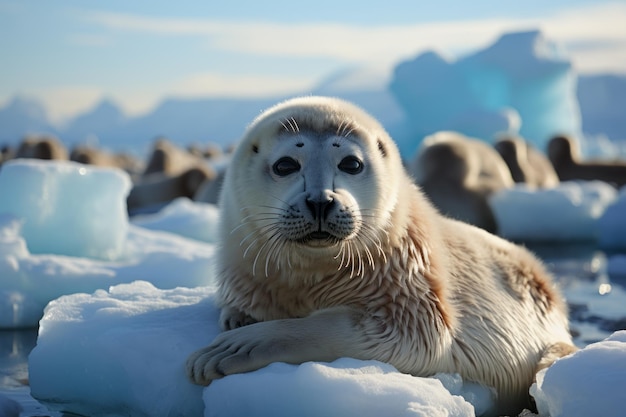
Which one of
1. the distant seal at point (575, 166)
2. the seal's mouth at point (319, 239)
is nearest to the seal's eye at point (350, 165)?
the seal's mouth at point (319, 239)

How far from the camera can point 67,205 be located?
5.14m

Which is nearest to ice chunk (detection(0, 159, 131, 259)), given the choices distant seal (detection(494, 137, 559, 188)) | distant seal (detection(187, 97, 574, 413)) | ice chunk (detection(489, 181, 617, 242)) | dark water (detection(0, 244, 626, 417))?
dark water (detection(0, 244, 626, 417))

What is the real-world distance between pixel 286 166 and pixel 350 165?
0.20 metres

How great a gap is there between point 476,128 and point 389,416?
47.8 feet

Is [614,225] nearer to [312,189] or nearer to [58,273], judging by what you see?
[58,273]

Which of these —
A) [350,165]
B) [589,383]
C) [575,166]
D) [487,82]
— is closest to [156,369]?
[350,165]

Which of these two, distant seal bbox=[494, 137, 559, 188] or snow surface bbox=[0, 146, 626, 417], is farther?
distant seal bbox=[494, 137, 559, 188]

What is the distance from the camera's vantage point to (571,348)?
3.14 m

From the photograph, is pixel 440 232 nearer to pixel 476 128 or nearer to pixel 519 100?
pixel 476 128

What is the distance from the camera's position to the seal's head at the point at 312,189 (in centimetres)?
250

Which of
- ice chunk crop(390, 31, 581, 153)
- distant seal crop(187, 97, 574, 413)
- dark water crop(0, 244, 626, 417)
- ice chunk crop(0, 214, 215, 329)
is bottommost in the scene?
dark water crop(0, 244, 626, 417)

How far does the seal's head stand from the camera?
2.50 metres

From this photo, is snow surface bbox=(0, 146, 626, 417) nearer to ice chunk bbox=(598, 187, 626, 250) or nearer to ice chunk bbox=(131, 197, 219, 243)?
ice chunk bbox=(131, 197, 219, 243)

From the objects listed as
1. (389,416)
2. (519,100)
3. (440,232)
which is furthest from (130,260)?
(519,100)
